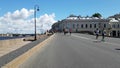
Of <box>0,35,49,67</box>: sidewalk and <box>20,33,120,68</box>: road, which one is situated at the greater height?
<box>0,35,49,67</box>: sidewalk

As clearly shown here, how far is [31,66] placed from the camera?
48.9 ft

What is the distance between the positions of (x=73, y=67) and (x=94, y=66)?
97cm

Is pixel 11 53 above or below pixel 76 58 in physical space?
above

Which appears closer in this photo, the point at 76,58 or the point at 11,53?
the point at 76,58

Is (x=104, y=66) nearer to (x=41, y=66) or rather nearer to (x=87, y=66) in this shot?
(x=87, y=66)

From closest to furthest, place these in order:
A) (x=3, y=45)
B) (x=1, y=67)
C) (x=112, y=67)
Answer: (x=1, y=67)
(x=112, y=67)
(x=3, y=45)

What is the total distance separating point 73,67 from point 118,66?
6.44ft

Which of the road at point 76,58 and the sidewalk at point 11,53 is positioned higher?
the sidewalk at point 11,53

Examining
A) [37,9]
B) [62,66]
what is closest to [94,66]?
[62,66]

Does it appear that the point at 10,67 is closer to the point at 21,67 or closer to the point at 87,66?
the point at 21,67

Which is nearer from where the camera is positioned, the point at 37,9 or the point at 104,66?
the point at 104,66

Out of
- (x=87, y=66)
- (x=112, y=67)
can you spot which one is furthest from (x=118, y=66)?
(x=87, y=66)

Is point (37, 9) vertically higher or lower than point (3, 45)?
higher

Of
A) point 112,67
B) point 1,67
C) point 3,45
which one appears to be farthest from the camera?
point 3,45
